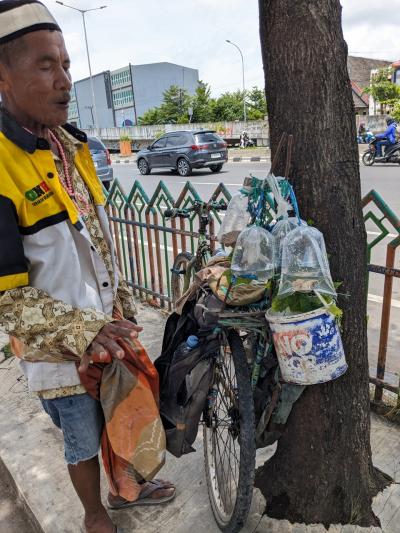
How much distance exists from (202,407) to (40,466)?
3.59ft

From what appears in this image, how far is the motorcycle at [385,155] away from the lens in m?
13.5

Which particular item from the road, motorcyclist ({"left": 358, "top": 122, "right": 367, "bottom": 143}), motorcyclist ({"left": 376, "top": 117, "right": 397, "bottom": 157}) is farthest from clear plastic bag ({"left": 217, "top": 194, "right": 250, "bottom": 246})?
motorcyclist ({"left": 358, "top": 122, "right": 367, "bottom": 143})

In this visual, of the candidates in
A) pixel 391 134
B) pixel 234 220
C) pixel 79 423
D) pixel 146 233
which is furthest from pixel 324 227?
pixel 391 134

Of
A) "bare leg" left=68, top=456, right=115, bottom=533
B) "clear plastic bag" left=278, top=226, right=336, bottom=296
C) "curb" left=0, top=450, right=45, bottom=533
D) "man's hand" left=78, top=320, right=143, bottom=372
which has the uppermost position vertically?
"clear plastic bag" left=278, top=226, right=336, bottom=296

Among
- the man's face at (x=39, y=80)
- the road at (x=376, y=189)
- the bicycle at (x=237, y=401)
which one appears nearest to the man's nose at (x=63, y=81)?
the man's face at (x=39, y=80)

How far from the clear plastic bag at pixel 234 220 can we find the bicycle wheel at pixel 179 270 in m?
1.48

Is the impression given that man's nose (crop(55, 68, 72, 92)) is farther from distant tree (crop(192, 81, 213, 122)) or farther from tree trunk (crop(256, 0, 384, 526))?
distant tree (crop(192, 81, 213, 122))

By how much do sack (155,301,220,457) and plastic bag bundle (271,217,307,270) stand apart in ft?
1.40

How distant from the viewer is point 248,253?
153 cm

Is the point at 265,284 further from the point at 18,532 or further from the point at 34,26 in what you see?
the point at 18,532

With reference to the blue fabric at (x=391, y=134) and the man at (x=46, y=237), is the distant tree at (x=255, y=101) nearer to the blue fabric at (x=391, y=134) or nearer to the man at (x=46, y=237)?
the blue fabric at (x=391, y=134)

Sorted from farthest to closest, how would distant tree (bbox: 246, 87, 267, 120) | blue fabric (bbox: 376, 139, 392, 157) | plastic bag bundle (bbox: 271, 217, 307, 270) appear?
1. distant tree (bbox: 246, 87, 267, 120)
2. blue fabric (bbox: 376, 139, 392, 157)
3. plastic bag bundle (bbox: 271, 217, 307, 270)

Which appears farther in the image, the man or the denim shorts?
the denim shorts

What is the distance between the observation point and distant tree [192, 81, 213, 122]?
40438mm
